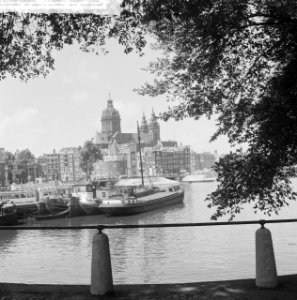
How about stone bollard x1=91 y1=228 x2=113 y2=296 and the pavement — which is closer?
the pavement

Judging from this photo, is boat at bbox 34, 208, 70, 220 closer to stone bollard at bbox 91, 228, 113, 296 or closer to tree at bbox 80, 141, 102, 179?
stone bollard at bbox 91, 228, 113, 296

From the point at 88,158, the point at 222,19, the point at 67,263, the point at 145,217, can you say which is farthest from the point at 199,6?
the point at 88,158

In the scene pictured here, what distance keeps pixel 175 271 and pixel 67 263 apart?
6.84 metres

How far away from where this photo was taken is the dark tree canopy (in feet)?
30.8

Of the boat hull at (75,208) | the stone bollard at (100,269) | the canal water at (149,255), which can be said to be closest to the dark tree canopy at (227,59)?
the stone bollard at (100,269)

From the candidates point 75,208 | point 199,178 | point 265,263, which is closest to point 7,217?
point 75,208

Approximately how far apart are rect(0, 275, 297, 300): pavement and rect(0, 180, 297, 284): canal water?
39.2ft

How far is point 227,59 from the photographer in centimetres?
1135

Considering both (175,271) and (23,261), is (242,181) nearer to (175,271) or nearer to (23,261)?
(175,271)

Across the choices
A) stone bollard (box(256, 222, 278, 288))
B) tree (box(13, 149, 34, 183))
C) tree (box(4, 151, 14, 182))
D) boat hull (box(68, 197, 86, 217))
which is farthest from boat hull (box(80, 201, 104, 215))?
tree (box(4, 151, 14, 182))

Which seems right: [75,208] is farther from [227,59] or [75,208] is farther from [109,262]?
[109,262]

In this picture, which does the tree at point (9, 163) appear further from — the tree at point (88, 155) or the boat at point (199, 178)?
the boat at point (199, 178)

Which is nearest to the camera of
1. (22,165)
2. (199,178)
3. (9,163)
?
(9,163)

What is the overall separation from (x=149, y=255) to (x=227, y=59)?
54.1ft
